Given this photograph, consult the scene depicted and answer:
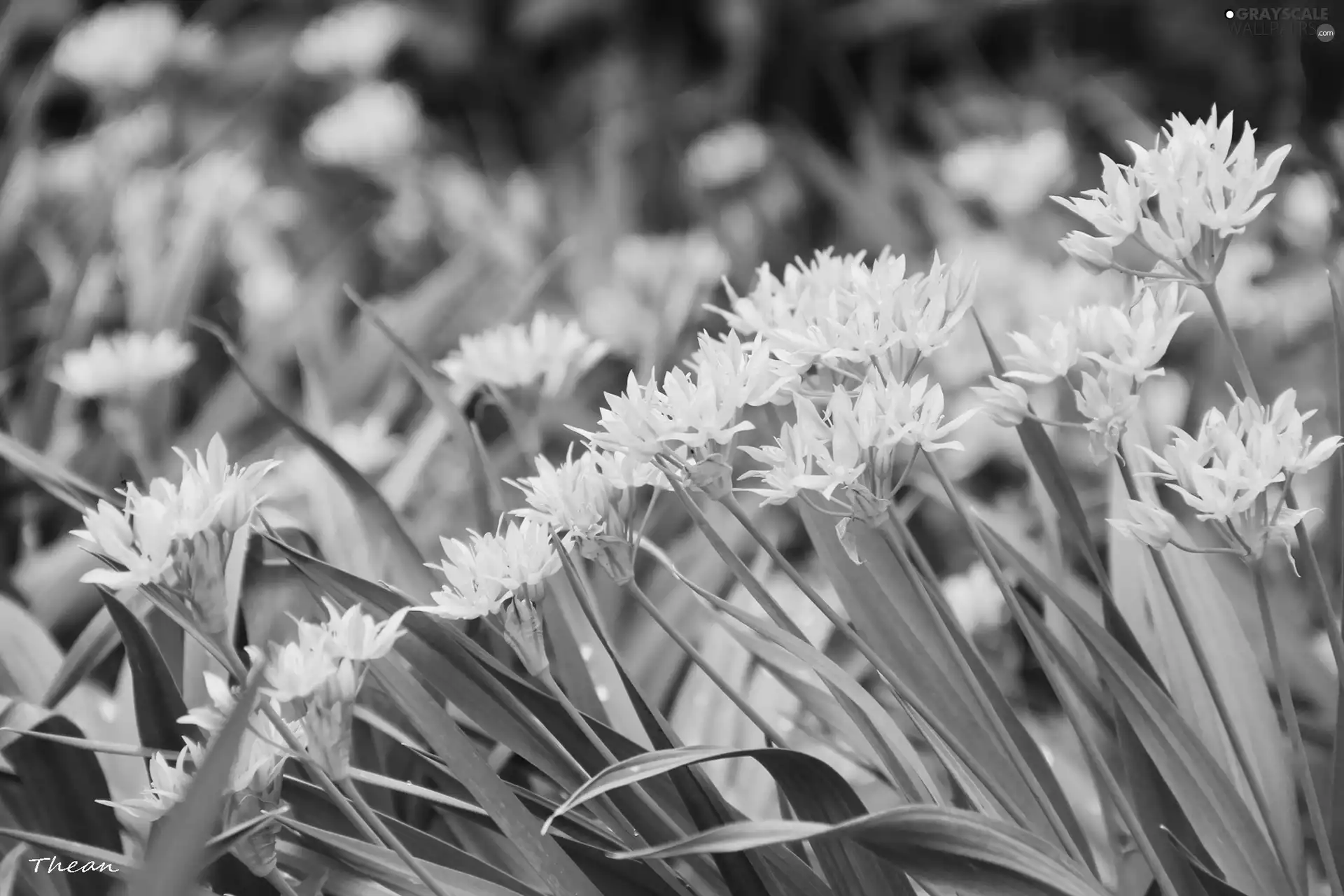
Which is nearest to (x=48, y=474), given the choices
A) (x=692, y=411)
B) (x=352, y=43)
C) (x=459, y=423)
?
(x=459, y=423)

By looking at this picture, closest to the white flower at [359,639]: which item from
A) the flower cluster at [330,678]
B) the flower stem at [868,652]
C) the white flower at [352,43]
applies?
the flower cluster at [330,678]

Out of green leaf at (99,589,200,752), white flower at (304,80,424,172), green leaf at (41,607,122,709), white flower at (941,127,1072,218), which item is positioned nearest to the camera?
green leaf at (99,589,200,752)

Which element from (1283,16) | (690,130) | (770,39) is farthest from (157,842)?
(770,39)

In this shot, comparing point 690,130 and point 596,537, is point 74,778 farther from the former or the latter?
point 690,130

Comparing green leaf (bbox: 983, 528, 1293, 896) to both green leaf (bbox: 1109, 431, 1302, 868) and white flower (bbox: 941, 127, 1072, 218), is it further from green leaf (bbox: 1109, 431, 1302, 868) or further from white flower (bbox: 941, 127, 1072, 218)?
white flower (bbox: 941, 127, 1072, 218)

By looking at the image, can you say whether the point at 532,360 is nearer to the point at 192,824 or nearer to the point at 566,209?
the point at 192,824

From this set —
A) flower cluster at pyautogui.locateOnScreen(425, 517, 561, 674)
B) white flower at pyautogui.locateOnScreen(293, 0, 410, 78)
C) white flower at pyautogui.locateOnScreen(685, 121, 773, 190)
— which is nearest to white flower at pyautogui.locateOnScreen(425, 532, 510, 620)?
flower cluster at pyautogui.locateOnScreen(425, 517, 561, 674)

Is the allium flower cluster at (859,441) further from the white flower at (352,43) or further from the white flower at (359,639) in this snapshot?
the white flower at (352,43)
